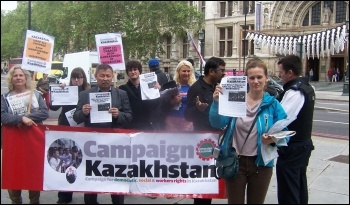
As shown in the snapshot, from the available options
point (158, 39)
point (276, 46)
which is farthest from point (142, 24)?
point (276, 46)

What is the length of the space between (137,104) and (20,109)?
1.46m

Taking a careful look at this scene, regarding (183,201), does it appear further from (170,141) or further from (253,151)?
(253,151)

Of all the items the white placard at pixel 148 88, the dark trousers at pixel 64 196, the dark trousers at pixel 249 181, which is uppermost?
the white placard at pixel 148 88

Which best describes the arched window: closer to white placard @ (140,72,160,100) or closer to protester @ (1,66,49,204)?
white placard @ (140,72,160,100)

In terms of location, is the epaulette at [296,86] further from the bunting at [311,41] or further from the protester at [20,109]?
the bunting at [311,41]

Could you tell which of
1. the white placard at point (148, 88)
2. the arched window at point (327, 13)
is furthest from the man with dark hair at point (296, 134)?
the arched window at point (327, 13)

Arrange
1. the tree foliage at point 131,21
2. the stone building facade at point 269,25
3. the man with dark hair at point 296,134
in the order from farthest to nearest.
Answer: the stone building facade at point 269,25 → the tree foliage at point 131,21 → the man with dark hair at point 296,134

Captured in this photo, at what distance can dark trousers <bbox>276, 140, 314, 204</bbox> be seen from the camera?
4.09 metres

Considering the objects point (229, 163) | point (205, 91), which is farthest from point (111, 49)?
point (229, 163)

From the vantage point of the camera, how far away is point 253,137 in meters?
3.57

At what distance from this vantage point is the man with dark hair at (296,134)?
13.2 feet

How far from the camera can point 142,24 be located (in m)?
35.2

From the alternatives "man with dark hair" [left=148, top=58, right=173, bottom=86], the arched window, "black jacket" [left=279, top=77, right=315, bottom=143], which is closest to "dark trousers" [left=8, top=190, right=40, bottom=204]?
"man with dark hair" [left=148, top=58, right=173, bottom=86]

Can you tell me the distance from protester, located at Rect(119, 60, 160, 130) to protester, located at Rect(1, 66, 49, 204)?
1.12 metres
